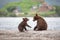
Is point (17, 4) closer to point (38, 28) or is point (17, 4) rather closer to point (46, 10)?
point (46, 10)

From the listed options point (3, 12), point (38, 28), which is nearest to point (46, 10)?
point (3, 12)

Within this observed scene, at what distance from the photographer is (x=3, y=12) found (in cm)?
562

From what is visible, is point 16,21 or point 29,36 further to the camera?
point 16,21

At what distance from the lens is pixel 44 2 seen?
18.3 ft

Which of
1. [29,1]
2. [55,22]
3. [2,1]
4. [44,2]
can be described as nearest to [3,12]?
[2,1]

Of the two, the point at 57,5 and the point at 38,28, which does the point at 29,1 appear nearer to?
the point at 57,5

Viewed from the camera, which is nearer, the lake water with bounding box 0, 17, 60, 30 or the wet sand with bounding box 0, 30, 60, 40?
the wet sand with bounding box 0, 30, 60, 40

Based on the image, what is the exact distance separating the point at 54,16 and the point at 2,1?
1.48m

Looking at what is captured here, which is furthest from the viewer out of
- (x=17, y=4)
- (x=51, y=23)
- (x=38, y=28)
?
(x=17, y=4)

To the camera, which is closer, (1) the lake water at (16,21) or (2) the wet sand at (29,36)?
(2) the wet sand at (29,36)

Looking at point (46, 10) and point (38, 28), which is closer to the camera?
point (38, 28)

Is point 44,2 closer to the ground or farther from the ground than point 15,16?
farther from the ground

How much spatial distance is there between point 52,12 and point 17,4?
97cm

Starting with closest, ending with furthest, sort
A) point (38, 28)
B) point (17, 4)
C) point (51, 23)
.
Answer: point (38, 28), point (51, 23), point (17, 4)
